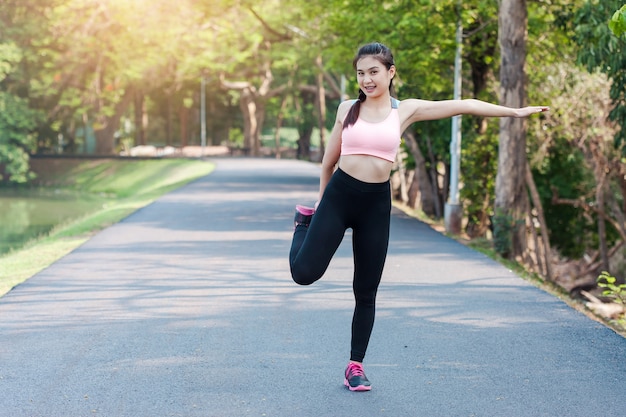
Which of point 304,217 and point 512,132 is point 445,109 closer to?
point 304,217

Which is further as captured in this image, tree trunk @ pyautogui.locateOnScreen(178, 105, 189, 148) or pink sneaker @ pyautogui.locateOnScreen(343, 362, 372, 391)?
tree trunk @ pyautogui.locateOnScreen(178, 105, 189, 148)

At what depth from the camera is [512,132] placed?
1702 centimetres

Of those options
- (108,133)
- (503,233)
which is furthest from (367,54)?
(108,133)

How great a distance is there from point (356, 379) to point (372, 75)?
1805mm

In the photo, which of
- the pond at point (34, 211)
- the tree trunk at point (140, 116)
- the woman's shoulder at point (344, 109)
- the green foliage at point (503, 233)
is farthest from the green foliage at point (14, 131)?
the woman's shoulder at point (344, 109)

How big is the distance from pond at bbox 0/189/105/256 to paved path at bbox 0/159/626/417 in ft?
36.3

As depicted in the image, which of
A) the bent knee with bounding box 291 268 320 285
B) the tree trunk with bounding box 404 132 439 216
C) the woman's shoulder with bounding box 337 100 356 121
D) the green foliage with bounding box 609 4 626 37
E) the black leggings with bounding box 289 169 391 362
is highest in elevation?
the green foliage with bounding box 609 4 626 37

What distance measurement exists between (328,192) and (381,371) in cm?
159

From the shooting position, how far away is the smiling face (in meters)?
5.70

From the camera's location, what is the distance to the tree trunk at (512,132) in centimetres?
1656

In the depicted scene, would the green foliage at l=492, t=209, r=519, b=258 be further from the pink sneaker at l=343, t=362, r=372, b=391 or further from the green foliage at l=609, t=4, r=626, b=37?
the green foliage at l=609, t=4, r=626, b=37

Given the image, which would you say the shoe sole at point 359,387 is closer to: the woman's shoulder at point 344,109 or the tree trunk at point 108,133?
the woman's shoulder at point 344,109

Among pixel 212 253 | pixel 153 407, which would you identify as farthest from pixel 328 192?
pixel 212 253

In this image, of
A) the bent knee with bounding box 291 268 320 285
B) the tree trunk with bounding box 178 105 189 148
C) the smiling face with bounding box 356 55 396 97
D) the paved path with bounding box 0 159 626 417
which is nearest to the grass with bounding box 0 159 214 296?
the paved path with bounding box 0 159 626 417
